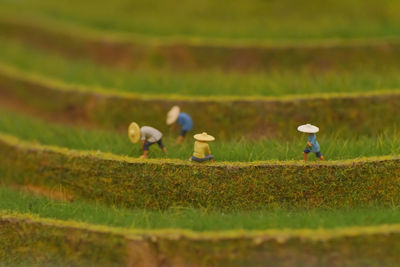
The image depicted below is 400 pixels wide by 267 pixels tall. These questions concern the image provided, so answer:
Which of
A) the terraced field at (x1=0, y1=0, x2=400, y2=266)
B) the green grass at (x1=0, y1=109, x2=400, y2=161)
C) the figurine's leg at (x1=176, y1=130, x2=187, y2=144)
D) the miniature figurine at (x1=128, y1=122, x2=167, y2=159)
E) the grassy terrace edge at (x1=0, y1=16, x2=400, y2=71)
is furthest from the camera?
the grassy terrace edge at (x1=0, y1=16, x2=400, y2=71)

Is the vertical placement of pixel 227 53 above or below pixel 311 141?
above

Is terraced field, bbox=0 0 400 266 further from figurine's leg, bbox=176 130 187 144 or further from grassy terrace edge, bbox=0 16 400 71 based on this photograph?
figurine's leg, bbox=176 130 187 144

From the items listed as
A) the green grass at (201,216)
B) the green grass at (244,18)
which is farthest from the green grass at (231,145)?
the green grass at (244,18)

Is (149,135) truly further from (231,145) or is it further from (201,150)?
(231,145)

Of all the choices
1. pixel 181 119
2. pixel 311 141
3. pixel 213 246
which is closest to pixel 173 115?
pixel 181 119

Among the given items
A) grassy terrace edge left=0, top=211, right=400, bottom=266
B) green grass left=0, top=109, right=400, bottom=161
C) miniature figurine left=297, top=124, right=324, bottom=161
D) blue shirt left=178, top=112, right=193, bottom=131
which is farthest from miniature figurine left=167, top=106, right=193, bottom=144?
grassy terrace edge left=0, top=211, right=400, bottom=266

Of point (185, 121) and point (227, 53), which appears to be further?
point (227, 53)
